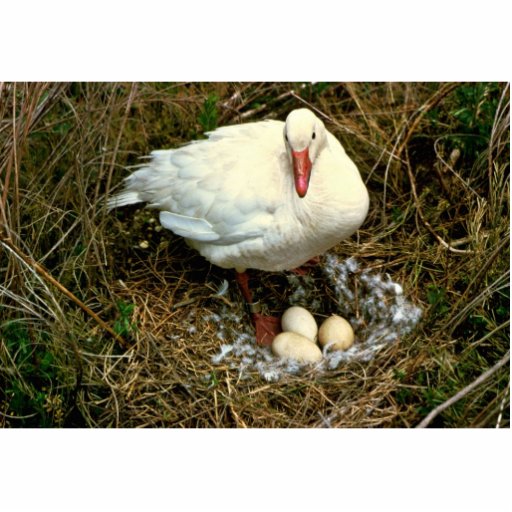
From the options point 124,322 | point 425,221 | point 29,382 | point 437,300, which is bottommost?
point 29,382

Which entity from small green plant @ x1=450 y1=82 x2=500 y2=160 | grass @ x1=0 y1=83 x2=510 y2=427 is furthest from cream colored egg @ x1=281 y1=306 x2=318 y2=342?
small green plant @ x1=450 y1=82 x2=500 y2=160

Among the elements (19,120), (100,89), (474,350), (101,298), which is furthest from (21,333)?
(474,350)

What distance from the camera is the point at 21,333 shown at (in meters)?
2.46

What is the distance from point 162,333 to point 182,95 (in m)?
1.01

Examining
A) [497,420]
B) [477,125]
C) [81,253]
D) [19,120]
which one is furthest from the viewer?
[477,125]

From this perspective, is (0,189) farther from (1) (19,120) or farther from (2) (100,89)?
(2) (100,89)

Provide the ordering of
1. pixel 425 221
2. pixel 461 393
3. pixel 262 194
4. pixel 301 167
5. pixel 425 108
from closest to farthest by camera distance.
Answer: pixel 461 393
pixel 301 167
pixel 262 194
pixel 425 221
pixel 425 108

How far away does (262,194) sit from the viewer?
8.20 ft

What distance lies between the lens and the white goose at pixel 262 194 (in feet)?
7.98

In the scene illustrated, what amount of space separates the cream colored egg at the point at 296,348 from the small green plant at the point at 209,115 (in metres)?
0.88

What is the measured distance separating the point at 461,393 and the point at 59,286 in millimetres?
1236

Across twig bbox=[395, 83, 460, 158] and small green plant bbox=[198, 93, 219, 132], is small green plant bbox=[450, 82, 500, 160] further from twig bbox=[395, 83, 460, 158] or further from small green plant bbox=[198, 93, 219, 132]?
small green plant bbox=[198, 93, 219, 132]

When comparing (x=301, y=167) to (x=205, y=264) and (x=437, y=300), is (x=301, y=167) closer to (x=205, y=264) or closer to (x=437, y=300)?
(x=437, y=300)

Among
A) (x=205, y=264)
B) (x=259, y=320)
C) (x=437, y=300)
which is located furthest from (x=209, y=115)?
(x=437, y=300)
